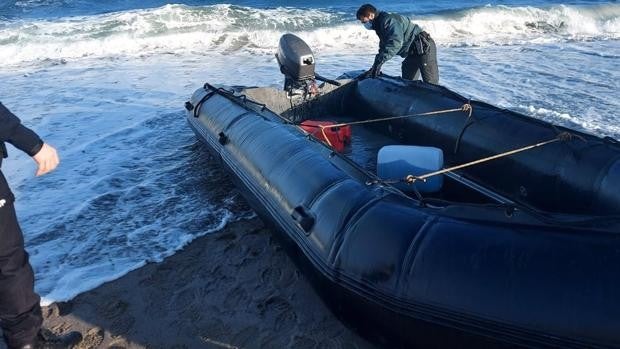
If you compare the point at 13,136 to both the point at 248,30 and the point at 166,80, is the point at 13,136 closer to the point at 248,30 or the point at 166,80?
the point at 166,80

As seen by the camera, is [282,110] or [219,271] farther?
[282,110]

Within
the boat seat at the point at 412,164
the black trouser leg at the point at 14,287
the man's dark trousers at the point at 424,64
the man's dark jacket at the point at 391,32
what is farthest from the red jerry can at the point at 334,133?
the black trouser leg at the point at 14,287

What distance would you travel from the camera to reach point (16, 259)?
272 cm

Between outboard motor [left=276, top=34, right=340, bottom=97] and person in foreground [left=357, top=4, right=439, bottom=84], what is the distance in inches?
29.7

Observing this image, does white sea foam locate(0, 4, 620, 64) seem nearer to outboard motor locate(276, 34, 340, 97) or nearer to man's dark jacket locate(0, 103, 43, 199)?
outboard motor locate(276, 34, 340, 97)

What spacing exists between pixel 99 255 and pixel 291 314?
1755 millimetres

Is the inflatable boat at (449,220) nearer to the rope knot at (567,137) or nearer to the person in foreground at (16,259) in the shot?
the rope knot at (567,137)

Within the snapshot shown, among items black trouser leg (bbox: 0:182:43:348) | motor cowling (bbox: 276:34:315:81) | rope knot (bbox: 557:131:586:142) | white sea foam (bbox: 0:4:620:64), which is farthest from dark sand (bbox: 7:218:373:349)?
white sea foam (bbox: 0:4:620:64)

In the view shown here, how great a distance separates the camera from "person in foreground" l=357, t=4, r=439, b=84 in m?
6.10

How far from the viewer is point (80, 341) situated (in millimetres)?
3160

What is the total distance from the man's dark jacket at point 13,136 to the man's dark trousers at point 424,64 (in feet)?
15.9

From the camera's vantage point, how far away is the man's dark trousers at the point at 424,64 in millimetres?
6465

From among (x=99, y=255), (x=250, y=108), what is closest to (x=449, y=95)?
(x=250, y=108)

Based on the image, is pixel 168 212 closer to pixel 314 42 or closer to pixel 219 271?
pixel 219 271
